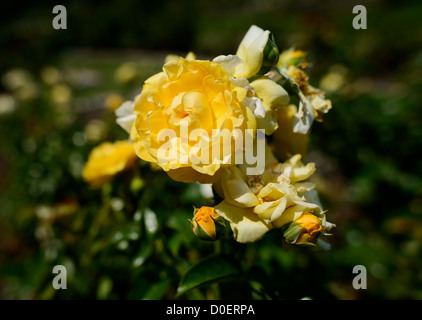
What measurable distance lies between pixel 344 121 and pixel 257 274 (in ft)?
5.38

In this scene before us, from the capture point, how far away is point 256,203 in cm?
62

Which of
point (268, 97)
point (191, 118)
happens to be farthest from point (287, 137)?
point (191, 118)

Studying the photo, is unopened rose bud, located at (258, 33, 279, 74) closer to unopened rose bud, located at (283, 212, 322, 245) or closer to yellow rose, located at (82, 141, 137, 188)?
unopened rose bud, located at (283, 212, 322, 245)

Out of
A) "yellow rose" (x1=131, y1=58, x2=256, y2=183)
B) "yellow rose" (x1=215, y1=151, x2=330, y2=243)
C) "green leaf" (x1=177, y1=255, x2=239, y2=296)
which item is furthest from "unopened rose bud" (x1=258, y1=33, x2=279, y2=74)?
"green leaf" (x1=177, y1=255, x2=239, y2=296)

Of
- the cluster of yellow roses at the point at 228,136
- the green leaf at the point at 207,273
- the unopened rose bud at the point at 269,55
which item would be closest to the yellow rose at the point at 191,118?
the cluster of yellow roses at the point at 228,136

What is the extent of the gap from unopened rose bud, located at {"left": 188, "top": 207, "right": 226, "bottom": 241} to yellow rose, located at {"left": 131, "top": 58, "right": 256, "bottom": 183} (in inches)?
2.4

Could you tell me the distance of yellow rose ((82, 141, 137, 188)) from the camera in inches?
37.3

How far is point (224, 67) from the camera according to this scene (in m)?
0.63

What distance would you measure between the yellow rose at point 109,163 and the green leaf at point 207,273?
0.37 metres

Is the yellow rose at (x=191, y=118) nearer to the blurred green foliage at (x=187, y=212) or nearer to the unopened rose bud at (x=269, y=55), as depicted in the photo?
the unopened rose bud at (x=269, y=55)

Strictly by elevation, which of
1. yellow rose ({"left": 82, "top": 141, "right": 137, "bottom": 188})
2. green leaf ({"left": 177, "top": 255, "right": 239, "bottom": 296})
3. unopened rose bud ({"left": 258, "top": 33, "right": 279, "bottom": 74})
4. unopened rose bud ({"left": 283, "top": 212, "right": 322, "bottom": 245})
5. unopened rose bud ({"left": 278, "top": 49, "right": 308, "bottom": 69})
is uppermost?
unopened rose bud ({"left": 278, "top": 49, "right": 308, "bottom": 69})

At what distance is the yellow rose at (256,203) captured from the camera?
0.60m
